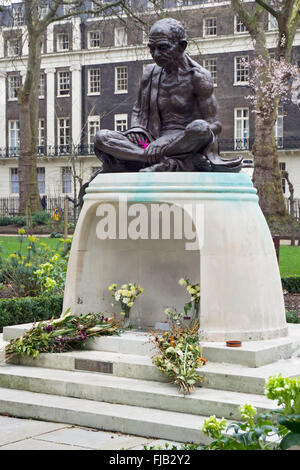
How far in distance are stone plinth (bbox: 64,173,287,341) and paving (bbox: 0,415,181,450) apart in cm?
167

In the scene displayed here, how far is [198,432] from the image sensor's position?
618cm

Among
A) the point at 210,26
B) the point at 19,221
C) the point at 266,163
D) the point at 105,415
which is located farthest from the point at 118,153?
the point at 210,26

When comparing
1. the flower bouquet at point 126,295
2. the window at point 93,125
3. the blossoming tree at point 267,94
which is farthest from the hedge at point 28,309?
the window at point 93,125

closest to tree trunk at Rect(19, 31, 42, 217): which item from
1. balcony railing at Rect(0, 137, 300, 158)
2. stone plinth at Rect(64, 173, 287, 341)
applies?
balcony railing at Rect(0, 137, 300, 158)

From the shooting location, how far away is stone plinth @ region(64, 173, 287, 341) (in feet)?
25.7

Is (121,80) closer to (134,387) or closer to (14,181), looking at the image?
(14,181)

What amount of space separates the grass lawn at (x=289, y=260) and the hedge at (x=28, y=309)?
7163 mm

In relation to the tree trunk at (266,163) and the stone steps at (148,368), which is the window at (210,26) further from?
the stone steps at (148,368)

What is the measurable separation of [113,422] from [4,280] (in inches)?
332

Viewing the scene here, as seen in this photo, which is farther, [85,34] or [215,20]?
[85,34]

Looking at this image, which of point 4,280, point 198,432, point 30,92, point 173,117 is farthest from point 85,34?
point 198,432

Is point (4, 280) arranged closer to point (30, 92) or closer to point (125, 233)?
point (125, 233)

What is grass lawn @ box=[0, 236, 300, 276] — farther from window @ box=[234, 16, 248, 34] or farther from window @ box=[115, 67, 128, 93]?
window @ box=[115, 67, 128, 93]

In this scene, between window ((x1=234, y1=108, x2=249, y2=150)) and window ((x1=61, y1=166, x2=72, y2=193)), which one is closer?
window ((x1=234, y1=108, x2=249, y2=150))
